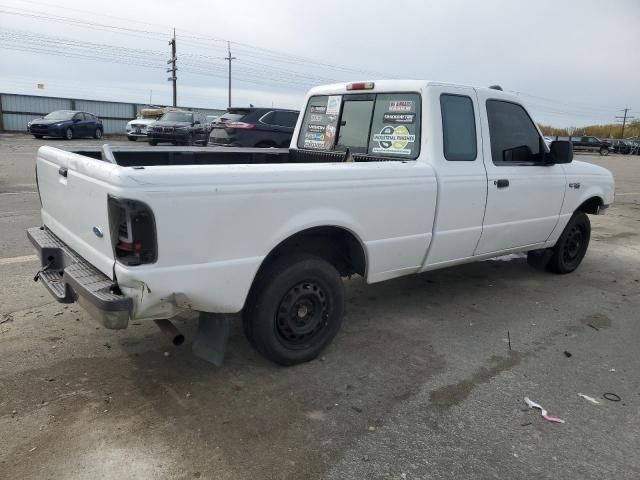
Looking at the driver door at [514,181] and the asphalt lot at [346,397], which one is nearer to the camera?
the asphalt lot at [346,397]

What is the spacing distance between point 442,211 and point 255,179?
1.74 metres

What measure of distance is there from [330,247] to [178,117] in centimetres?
1927

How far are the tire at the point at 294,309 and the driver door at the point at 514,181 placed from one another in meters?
1.73

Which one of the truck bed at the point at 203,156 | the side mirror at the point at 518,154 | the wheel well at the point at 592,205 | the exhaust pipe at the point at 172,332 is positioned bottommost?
the exhaust pipe at the point at 172,332

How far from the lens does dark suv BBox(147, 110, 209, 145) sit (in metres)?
20.6

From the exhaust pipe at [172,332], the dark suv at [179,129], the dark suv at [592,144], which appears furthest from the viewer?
the dark suv at [592,144]

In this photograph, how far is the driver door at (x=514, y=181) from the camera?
15.0 ft

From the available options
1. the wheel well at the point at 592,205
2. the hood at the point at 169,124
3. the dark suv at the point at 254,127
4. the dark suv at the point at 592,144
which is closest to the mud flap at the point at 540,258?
the wheel well at the point at 592,205

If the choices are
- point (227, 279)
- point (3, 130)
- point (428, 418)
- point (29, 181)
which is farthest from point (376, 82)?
point (3, 130)

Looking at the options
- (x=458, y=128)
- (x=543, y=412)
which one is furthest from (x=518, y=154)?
(x=543, y=412)

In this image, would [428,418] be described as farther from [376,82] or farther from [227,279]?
[376,82]

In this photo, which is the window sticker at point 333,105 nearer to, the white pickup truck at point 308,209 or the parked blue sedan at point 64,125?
the white pickup truck at point 308,209

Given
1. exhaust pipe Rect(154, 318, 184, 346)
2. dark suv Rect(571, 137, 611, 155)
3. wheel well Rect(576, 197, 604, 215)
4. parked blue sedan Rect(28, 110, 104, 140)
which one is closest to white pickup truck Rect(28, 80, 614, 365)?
exhaust pipe Rect(154, 318, 184, 346)

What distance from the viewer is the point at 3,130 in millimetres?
28234
